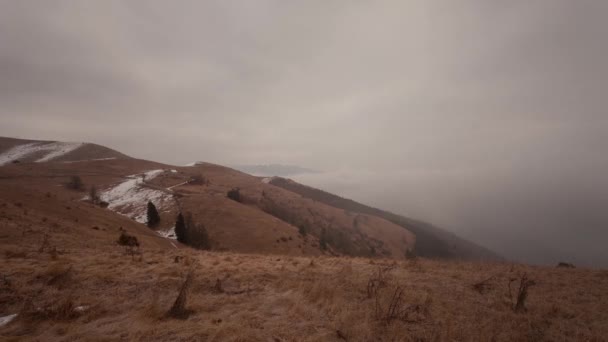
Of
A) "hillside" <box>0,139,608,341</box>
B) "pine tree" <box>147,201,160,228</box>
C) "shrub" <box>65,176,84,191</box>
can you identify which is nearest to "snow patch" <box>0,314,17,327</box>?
"hillside" <box>0,139,608,341</box>

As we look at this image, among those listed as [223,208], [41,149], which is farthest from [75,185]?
Result: [41,149]

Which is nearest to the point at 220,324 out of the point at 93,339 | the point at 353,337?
the point at 93,339

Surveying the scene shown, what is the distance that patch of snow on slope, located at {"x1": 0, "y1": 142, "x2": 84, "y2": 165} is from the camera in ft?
427

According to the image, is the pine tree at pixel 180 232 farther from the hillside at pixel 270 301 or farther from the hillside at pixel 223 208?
the hillside at pixel 270 301

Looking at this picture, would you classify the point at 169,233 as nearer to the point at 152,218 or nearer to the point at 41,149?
the point at 152,218

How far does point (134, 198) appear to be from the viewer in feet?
217

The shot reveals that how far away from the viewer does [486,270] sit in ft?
46.7

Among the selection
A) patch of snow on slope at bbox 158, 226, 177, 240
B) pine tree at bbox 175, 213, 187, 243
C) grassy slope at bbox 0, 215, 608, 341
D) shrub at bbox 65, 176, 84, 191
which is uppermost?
grassy slope at bbox 0, 215, 608, 341

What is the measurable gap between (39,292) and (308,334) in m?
8.13

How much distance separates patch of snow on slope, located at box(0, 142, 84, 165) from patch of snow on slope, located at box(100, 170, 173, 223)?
298ft

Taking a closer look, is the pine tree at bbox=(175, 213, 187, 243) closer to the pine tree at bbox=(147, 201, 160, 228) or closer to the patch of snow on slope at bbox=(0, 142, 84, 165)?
the pine tree at bbox=(147, 201, 160, 228)

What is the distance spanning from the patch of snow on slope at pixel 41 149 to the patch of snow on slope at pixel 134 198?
90795 millimetres

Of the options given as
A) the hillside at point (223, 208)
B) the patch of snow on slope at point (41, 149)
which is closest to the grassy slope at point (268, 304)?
the hillside at point (223, 208)

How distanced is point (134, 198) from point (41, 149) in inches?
4910
